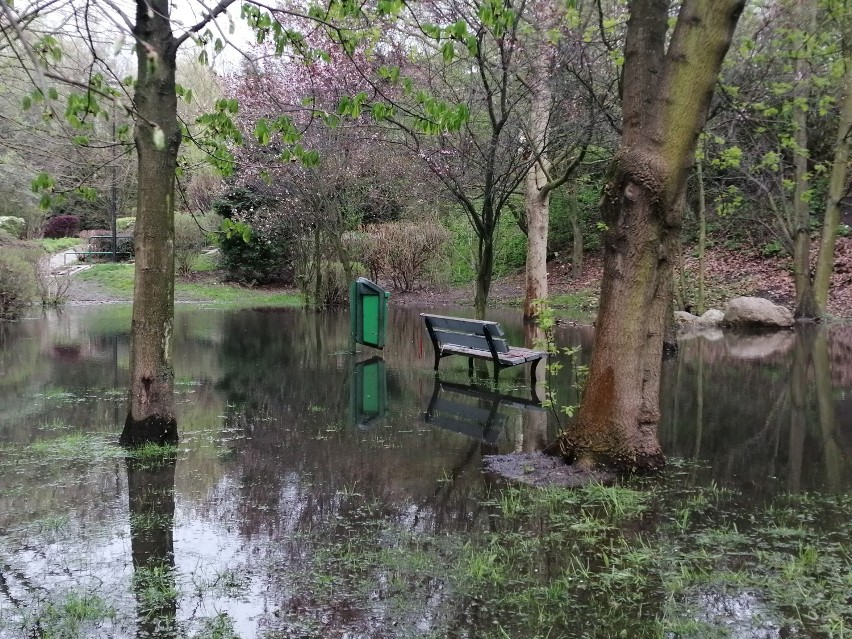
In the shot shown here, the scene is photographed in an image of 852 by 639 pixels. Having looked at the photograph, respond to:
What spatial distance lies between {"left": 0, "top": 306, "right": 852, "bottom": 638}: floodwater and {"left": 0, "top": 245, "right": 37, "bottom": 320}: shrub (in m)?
6.06

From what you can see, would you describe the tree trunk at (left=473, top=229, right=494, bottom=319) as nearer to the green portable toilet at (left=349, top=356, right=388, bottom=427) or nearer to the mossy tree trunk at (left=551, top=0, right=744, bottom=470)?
the green portable toilet at (left=349, top=356, right=388, bottom=427)

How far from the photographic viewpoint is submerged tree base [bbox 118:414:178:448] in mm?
6605

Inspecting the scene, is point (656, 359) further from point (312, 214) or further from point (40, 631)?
point (312, 214)

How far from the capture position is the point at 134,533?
459 centimetres

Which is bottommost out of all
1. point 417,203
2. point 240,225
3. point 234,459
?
point 234,459

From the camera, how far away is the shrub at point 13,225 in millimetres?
29530

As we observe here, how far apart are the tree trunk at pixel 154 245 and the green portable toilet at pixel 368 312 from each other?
6968 millimetres

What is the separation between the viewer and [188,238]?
2873 centimetres

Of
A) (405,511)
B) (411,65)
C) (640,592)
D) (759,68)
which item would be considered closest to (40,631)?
(405,511)

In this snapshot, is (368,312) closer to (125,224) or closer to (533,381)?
(533,381)

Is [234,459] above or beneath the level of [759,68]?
beneath

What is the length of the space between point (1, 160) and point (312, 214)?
10.5 m

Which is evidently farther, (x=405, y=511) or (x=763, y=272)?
(x=763, y=272)

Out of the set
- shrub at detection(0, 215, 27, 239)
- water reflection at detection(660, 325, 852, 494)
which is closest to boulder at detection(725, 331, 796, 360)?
water reflection at detection(660, 325, 852, 494)
